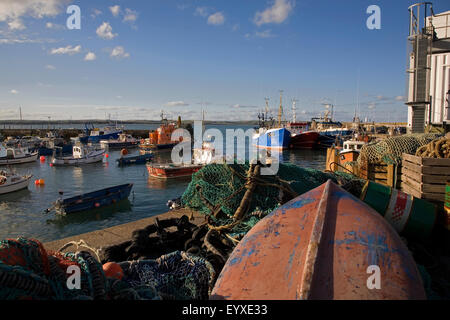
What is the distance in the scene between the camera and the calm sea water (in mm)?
15786

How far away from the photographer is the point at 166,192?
23.2 meters

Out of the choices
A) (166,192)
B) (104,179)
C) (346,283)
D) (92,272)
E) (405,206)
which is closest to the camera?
(346,283)

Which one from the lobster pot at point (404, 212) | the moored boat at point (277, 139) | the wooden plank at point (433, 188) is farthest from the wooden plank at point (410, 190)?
the moored boat at point (277, 139)

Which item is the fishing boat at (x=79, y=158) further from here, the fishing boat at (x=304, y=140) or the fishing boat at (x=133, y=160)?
the fishing boat at (x=304, y=140)

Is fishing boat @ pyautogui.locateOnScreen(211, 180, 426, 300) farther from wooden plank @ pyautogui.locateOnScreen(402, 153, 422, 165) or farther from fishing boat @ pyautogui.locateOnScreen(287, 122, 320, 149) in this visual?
fishing boat @ pyautogui.locateOnScreen(287, 122, 320, 149)

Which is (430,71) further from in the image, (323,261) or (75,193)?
(75,193)

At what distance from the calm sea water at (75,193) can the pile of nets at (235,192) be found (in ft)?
40.6

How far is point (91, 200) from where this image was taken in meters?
17.9

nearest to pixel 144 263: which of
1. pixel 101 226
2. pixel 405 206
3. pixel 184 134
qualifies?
pixel 405 206

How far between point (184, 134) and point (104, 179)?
2851cm

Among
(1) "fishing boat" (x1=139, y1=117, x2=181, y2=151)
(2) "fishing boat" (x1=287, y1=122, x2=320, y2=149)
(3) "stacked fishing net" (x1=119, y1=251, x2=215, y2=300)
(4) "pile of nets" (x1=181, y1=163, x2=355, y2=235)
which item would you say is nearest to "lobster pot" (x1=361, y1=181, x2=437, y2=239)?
(4) "pile of nets" (x1=181, y1=163, x2=355, y2=235)
